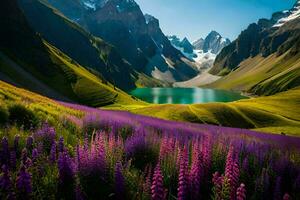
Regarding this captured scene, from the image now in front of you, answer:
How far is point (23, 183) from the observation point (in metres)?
5.86

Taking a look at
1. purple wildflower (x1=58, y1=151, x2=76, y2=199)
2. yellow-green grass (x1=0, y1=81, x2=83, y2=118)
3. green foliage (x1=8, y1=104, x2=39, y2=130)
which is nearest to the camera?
purple wildflower (x1=58, y1=151, x2=76, y2=199)

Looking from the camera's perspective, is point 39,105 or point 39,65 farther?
point 39,65

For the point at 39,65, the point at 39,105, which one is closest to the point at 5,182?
the point at 39,105

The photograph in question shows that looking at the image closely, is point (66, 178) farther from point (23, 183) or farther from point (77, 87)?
point (77, 87)

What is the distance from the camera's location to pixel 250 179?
9414 mm

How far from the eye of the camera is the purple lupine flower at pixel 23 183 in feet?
18.9

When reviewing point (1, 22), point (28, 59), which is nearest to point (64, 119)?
point (28, 59)

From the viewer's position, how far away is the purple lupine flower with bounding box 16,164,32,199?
575cm

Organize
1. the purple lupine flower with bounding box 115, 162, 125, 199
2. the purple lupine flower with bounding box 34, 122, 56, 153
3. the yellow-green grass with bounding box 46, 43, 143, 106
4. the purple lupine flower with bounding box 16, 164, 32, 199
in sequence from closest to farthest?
the purple lupine flower with bounding box 16, 164, 32, 199 < the purple lupine flower with bounding box 115, 162, 125, 199 < the purple lupine flower with bounding box 34, 122, 56, 153 < the yellow-green grass with bounding box 46, 43, 143, 106

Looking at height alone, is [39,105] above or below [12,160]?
above

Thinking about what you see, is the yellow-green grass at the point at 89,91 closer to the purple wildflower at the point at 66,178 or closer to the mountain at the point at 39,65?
the mountain at the point at 39,65

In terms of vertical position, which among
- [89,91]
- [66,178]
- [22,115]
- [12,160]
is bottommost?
[66,178]

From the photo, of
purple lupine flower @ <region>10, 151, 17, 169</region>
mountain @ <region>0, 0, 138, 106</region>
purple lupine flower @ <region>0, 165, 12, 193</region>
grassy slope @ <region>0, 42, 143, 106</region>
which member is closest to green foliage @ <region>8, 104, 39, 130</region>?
purple lupine flower @ <region>10, 151, 17, 169</region>

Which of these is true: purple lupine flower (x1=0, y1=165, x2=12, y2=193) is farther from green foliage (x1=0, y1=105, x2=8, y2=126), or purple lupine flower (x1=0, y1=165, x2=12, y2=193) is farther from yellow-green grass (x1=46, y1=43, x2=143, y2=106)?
yellow-green grass (x1=46, y1=43, x2=143, y2=106)
